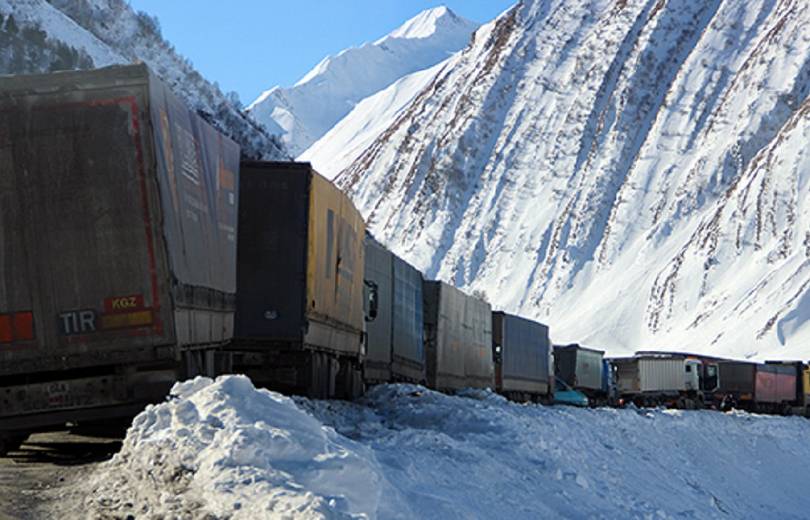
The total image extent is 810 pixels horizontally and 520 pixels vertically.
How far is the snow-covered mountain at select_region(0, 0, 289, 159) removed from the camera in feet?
348

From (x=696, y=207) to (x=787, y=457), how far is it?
106479mm

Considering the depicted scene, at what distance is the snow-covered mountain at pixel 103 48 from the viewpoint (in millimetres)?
106188

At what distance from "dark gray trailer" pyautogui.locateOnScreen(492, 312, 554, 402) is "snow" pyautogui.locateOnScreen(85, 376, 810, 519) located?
67.0 ft

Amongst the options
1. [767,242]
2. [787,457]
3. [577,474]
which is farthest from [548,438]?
[767,242]

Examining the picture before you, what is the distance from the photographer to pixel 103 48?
120 m

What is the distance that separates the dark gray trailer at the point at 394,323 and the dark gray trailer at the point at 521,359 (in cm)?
1175

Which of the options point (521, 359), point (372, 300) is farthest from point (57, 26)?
→ point (372, 300)

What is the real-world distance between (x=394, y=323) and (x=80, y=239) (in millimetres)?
17953

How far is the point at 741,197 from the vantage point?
420ft

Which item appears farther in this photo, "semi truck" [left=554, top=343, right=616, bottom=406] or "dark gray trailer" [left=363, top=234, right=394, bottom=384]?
"semi truck" [left=554, top=343, right=616, bottom=406]

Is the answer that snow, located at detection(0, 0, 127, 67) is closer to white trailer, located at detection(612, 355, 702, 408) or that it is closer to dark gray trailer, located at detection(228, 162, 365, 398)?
white trailer, located at detection(612, 355, 702, 408)

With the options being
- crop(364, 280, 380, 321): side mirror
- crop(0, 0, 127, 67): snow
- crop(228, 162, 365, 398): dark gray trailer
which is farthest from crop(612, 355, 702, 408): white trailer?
crop(0, 0, 127, 67): snow

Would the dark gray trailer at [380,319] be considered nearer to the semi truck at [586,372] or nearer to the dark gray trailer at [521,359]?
the dark gray trailer at [521,359]

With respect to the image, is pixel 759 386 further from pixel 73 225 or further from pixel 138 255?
pixel 73 225
